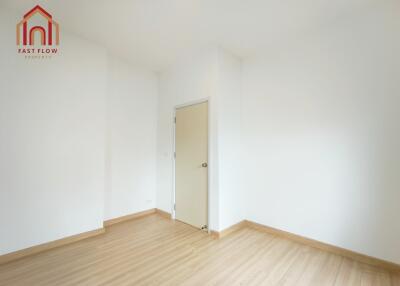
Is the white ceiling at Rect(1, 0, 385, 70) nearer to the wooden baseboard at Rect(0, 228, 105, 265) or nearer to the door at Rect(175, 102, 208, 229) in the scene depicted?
the door at Rect(175, 102, 208, 229)

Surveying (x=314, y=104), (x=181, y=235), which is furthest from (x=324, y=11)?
(x=181, y=235)

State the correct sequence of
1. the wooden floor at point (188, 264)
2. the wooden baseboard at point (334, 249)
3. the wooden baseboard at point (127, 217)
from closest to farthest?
the wooden floor at point (188, 264) → the wooden baseboard at point (334, 249) → the wooden baseboard at point (127, 217)

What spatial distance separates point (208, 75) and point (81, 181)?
240 centimetres

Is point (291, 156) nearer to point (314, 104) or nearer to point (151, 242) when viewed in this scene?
point (314, 104)

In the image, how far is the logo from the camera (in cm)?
220

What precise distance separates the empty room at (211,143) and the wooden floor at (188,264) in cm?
2

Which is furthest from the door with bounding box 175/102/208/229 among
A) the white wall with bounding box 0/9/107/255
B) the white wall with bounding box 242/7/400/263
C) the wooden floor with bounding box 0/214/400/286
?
the white wall with bounding box 0/9/107/255

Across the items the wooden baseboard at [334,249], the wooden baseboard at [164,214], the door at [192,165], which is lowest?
the wooden baseboard at [164,214]

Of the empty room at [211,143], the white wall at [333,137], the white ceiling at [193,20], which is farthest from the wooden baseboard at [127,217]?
the white ceiling at [193,20]

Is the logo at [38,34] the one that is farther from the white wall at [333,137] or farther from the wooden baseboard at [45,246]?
the white wall at [333,137]

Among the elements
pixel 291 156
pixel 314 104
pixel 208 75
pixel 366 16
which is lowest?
pixel 291 156

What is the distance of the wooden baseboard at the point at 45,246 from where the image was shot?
81.0 inches

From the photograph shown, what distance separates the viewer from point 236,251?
2.32m

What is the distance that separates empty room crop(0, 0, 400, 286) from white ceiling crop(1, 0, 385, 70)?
0.02 m
